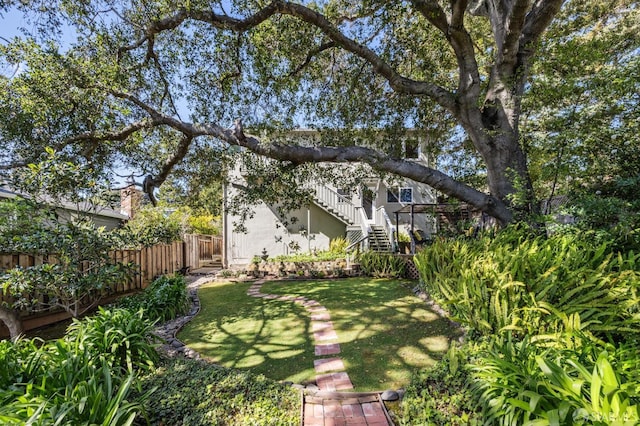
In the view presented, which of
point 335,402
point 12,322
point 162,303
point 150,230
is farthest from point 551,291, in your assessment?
point 150,230

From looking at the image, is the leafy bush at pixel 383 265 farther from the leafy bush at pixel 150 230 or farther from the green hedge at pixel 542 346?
the leafy bush at pixel 150 230

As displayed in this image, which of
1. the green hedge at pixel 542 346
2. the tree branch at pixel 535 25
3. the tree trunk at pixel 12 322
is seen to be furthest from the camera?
the tree branch at pixel 535 25

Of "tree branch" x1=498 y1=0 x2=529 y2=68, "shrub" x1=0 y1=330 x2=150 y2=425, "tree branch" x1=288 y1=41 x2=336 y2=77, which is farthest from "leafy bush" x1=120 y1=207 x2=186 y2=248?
"tree branch" x1=498 y1=0 x2=529 y2=68

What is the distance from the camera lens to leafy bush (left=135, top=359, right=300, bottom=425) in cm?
247

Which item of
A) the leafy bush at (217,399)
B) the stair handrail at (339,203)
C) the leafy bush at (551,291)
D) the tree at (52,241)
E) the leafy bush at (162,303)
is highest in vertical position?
the stair handrail at (339,203)

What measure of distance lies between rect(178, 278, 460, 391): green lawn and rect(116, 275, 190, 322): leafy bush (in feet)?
1.69

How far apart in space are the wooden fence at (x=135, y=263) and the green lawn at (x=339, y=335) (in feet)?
6.41

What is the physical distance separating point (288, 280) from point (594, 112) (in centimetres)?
877

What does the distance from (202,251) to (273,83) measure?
495 inches

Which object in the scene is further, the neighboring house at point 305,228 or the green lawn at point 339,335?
the neighboring house at point 305,228

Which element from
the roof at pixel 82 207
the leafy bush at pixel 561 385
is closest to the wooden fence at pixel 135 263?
the roof at pixel 82 207

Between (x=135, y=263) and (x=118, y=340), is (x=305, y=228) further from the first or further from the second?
(x=118, y=340)

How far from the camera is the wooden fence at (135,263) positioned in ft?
15.8

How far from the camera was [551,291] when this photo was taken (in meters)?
3.20
